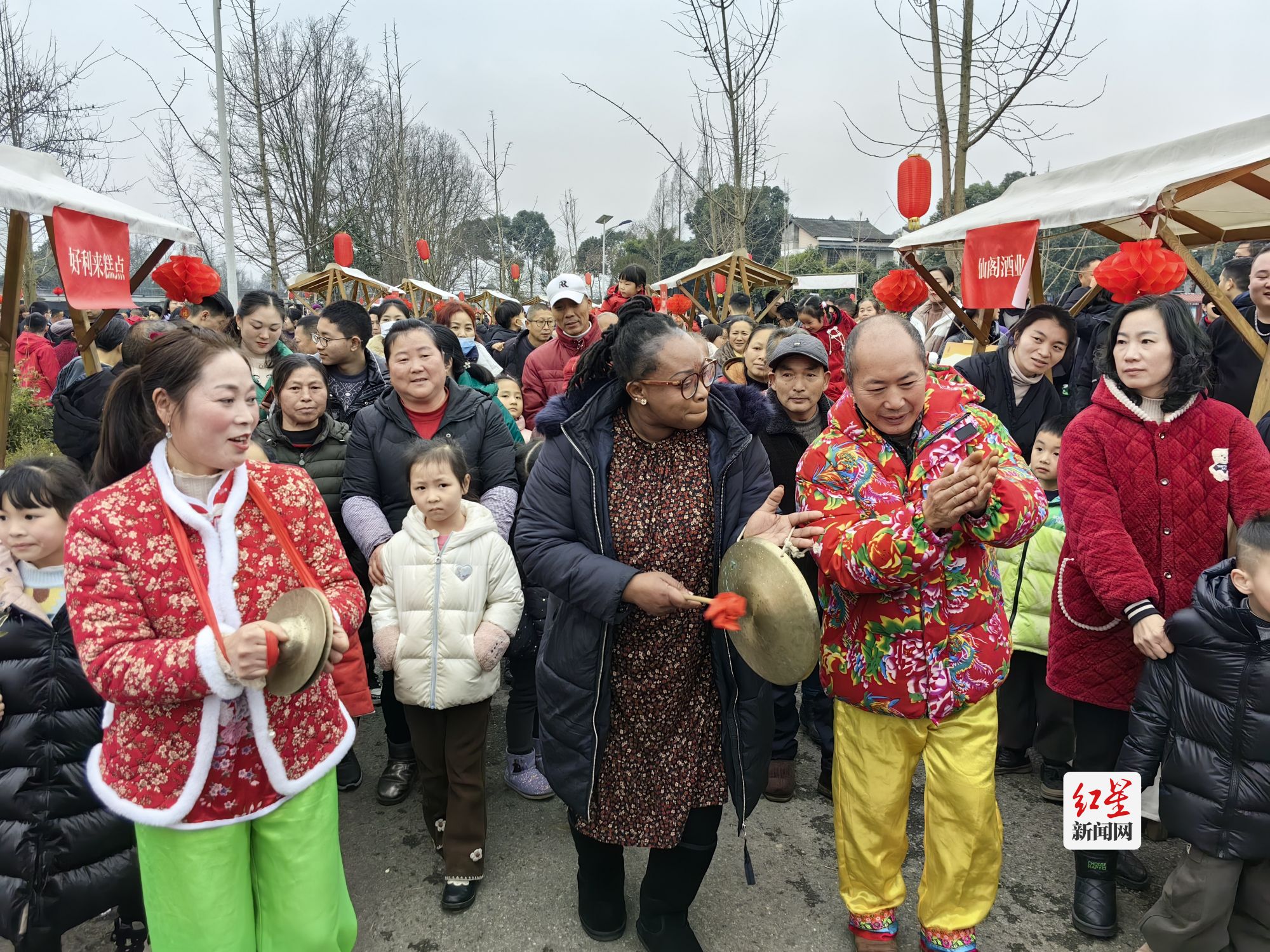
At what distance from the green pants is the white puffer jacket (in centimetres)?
92

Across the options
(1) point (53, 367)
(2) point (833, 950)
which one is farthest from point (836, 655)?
A: (1) point (53, 367)

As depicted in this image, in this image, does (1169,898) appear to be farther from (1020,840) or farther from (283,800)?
(283,800)

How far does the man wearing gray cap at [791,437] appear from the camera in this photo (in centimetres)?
371

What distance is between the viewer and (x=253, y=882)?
2.12 metres

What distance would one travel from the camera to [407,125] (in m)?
21.3

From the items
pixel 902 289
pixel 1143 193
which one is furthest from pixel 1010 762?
pixel 902 289

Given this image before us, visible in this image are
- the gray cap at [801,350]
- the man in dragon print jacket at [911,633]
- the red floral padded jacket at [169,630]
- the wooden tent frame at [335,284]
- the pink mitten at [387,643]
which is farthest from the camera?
the wooden tent frame at [335,284]

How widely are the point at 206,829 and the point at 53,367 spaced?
10279 mm

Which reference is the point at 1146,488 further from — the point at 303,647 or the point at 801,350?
the point at 303,647

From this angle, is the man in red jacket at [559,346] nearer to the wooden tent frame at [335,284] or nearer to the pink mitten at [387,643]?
the pink mitten at [387,643]

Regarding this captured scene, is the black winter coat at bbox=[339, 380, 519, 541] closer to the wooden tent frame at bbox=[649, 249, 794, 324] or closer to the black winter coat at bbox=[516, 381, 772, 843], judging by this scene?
the black winter coat at bbox=[516, 381, 772, 843]

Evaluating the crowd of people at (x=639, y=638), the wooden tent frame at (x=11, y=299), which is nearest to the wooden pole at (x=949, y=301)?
the crowd of people at (x=639, y=638)

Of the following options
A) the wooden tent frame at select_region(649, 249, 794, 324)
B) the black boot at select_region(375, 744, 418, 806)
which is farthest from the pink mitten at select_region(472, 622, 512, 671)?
the wooden tent frame at select_region(649, 249, 794, 324)

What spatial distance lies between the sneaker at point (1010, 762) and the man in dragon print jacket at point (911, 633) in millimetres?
1568
